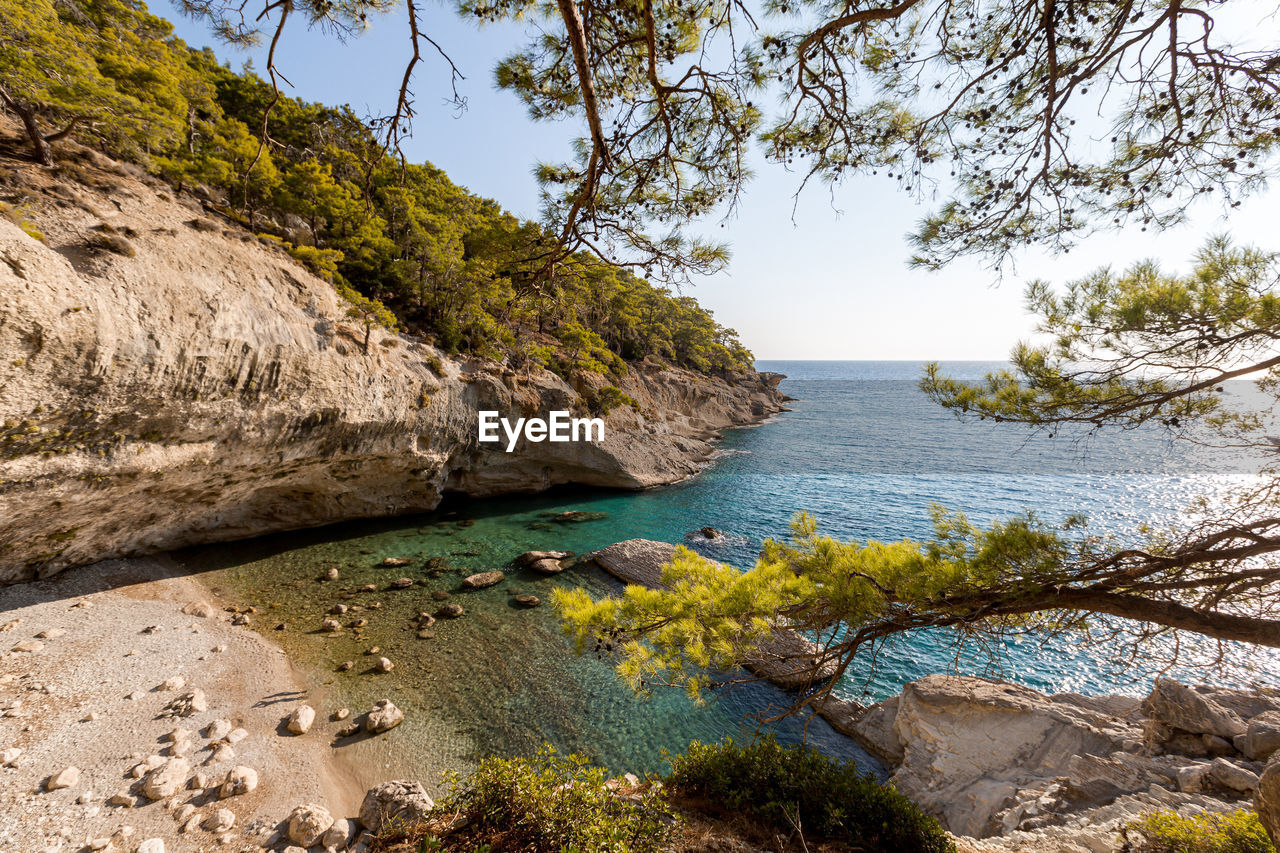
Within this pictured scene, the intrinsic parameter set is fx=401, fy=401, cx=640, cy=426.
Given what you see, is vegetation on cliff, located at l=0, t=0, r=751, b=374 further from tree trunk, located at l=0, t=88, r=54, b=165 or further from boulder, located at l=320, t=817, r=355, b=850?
boulder, located at l=320, t=817, r=355, b=850

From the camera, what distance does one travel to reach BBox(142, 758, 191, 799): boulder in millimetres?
4734

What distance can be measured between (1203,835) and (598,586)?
32.3 feet

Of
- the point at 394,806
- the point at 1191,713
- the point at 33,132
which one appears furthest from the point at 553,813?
the point at 33,132

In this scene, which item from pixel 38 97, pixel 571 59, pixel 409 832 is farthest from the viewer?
pixel 38 97

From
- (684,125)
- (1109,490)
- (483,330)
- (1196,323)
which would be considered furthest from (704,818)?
(1109,490)

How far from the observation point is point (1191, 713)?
17.7 feet

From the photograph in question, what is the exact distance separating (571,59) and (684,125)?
43.2 inches

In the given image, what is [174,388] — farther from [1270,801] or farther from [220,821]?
[1270,801]

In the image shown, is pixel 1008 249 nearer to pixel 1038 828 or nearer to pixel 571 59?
pixel 571 59

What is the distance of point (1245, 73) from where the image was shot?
9.27 feet

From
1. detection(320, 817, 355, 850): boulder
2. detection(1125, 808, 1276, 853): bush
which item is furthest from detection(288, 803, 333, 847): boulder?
detection(1125, 808, 1276, 853): bush

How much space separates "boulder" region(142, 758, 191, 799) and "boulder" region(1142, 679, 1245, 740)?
1257cm

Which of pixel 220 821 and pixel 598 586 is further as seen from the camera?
pixel 598 586

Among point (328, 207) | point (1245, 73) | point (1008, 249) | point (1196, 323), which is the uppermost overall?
point (328, 207)
